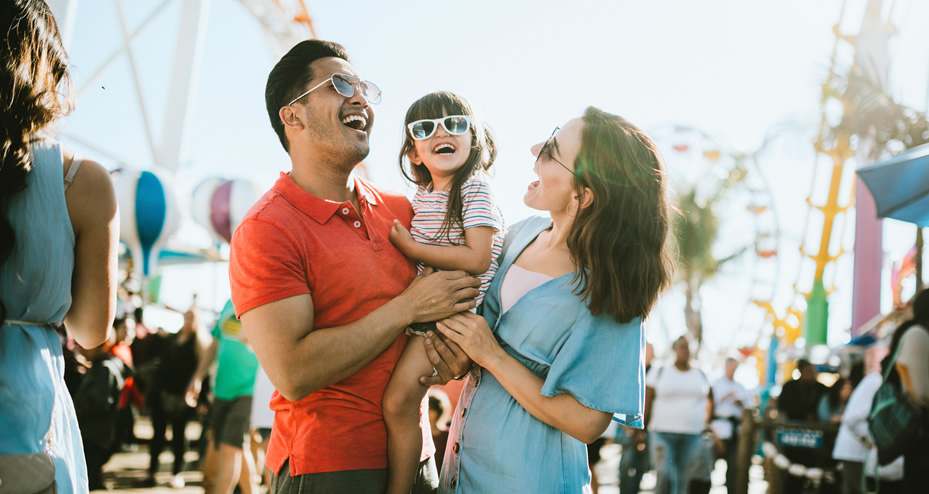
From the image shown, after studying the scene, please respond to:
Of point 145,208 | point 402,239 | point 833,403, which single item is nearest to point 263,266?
point 402,239

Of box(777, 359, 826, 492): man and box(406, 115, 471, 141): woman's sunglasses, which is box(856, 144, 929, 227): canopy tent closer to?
box(406, 115, 471, 141): woman's sunglasses

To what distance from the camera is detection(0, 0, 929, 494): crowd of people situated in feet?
4.87

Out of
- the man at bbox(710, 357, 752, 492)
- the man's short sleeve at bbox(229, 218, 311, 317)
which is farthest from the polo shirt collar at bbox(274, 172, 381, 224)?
the man at bbox(710, 357, 752, 492)

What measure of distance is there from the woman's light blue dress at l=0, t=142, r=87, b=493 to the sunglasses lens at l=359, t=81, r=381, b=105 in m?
0.95

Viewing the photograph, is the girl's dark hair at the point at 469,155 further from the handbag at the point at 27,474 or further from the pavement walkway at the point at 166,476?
the pavement walkway at the point at 166,476

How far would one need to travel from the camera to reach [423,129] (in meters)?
2.44

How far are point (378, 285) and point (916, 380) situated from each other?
3.11m

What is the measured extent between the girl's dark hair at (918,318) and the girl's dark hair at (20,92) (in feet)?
13.5

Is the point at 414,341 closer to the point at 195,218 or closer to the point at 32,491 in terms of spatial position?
the point at 32,491

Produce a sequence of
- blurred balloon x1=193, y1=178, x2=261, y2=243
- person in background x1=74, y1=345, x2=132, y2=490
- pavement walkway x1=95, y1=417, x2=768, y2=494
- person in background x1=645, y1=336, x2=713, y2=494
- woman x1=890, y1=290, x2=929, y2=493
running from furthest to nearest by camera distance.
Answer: blurred balloon x1=193, y1=178, x2=261, y2=243, pavement walkway x1=95, y1=417, x2=768, y2=494, person in background x1=645, y1=336, x2=713, y2=494, person in background x1=74, y1=345, x2=132, y2=490, woman x1=890, y1=290, x2=929, y2=493

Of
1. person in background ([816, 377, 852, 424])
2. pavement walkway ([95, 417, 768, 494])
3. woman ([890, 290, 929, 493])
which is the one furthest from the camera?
person in background ([816, 377, 852, 424])

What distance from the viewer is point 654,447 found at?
713 cm

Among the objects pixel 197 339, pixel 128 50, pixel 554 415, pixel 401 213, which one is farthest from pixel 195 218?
pixel 554 415

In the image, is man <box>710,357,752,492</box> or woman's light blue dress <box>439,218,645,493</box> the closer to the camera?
woman's light blue dress <box>439,218,645,493</box>
